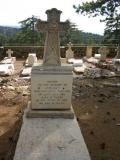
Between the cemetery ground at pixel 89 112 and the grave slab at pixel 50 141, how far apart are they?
1.51ft

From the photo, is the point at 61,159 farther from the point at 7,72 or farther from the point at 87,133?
the point at 7,72

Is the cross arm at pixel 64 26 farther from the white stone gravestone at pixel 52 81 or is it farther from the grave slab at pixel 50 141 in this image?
the grave slab at pixel 50 141

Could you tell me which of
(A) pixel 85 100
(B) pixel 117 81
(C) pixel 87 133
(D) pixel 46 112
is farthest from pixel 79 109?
(B) pixel 117 81

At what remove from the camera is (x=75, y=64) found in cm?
1545

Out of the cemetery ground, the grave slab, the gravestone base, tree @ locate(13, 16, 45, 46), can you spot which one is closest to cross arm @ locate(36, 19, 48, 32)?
the gravestone base

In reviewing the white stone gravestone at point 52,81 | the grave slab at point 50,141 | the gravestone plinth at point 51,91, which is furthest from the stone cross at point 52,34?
the grave slab at point 50,141

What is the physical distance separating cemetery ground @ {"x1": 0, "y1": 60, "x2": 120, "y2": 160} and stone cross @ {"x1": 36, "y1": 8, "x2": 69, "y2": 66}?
5.20ft

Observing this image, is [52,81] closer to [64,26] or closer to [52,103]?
[52,103]

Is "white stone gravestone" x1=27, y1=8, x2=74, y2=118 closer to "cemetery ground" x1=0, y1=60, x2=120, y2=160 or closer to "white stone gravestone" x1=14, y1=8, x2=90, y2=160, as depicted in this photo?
"white stone gravestone" x1=14, y1=8, x2=90, y2=160

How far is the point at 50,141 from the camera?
4.77 metres

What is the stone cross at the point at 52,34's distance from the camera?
6230 mm

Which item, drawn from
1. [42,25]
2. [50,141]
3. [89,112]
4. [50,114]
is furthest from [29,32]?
[50,141]

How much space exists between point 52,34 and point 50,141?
245 cm

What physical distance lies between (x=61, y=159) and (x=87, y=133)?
2229mm
